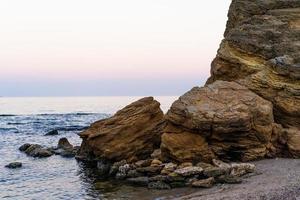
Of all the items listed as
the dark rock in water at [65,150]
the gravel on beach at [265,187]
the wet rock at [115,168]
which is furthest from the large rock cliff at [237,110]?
the dark rock in water at [65,150]

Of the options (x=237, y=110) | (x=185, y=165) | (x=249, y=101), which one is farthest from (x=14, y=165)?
(x=249, y=101)

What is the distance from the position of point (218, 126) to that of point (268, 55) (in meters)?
11.0

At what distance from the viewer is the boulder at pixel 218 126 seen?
33469mm

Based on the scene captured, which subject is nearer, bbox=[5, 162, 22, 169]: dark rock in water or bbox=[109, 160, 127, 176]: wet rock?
bbox=[109, 160, 127, 176]: wet rock

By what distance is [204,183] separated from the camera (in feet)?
98.2

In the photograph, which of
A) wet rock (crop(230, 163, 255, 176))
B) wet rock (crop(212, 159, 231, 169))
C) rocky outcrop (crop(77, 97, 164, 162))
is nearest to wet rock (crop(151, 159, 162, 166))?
wet rock (crop(212, 159, 231, 169))

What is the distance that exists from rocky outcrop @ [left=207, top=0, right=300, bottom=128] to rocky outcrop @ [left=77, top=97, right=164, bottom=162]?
27.2 feet

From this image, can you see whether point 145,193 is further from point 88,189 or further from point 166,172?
point 88,189

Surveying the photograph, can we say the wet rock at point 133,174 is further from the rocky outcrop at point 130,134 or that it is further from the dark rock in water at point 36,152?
the dark rock in water at point 36,152

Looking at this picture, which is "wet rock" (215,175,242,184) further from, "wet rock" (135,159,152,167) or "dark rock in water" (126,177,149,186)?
"wet rock" (135,159,152,167)

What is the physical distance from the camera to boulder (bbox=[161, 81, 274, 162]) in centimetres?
3347

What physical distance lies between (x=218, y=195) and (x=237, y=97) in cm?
1124

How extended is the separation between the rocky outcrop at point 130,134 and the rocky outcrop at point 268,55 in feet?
27.2

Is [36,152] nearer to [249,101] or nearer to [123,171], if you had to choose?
[123,171]
